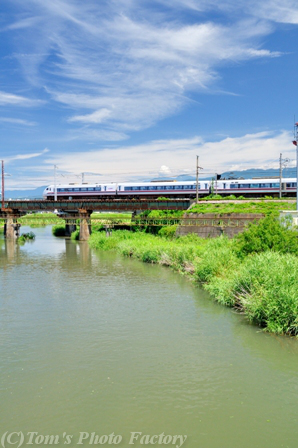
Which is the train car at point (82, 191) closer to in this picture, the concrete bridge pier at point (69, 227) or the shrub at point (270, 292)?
the concrete bridge pier at point (69, 227)

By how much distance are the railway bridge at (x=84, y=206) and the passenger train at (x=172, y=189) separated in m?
4.49

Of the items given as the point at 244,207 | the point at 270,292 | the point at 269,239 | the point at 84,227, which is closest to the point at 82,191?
the point at 84,227

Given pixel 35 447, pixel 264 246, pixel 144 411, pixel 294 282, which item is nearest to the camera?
pixel 35 447

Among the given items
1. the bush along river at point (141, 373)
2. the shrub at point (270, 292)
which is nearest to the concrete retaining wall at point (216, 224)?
the bush along river at point (141, 373)

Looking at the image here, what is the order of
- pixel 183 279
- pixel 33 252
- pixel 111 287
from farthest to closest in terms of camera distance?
1. pixel 33 252
2. pixel 183 279
3. pixel 111 287

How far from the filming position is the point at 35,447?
32.5ft

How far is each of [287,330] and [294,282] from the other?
7.74 feet

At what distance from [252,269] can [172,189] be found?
48660mm

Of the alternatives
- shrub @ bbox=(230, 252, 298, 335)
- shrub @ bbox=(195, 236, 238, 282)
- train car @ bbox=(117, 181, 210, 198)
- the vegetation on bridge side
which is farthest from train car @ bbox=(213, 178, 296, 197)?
shrub @ bbox=(230, 252, 298, 335)

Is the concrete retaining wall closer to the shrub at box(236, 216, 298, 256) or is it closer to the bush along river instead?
the shrub at box(236, 216, 298, 256)

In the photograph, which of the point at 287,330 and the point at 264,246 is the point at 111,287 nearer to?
the point at 264,246

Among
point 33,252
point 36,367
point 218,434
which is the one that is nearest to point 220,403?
point 218,434

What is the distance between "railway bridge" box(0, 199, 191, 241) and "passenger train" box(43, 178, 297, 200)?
177 inches

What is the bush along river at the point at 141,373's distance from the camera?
1056 cm
